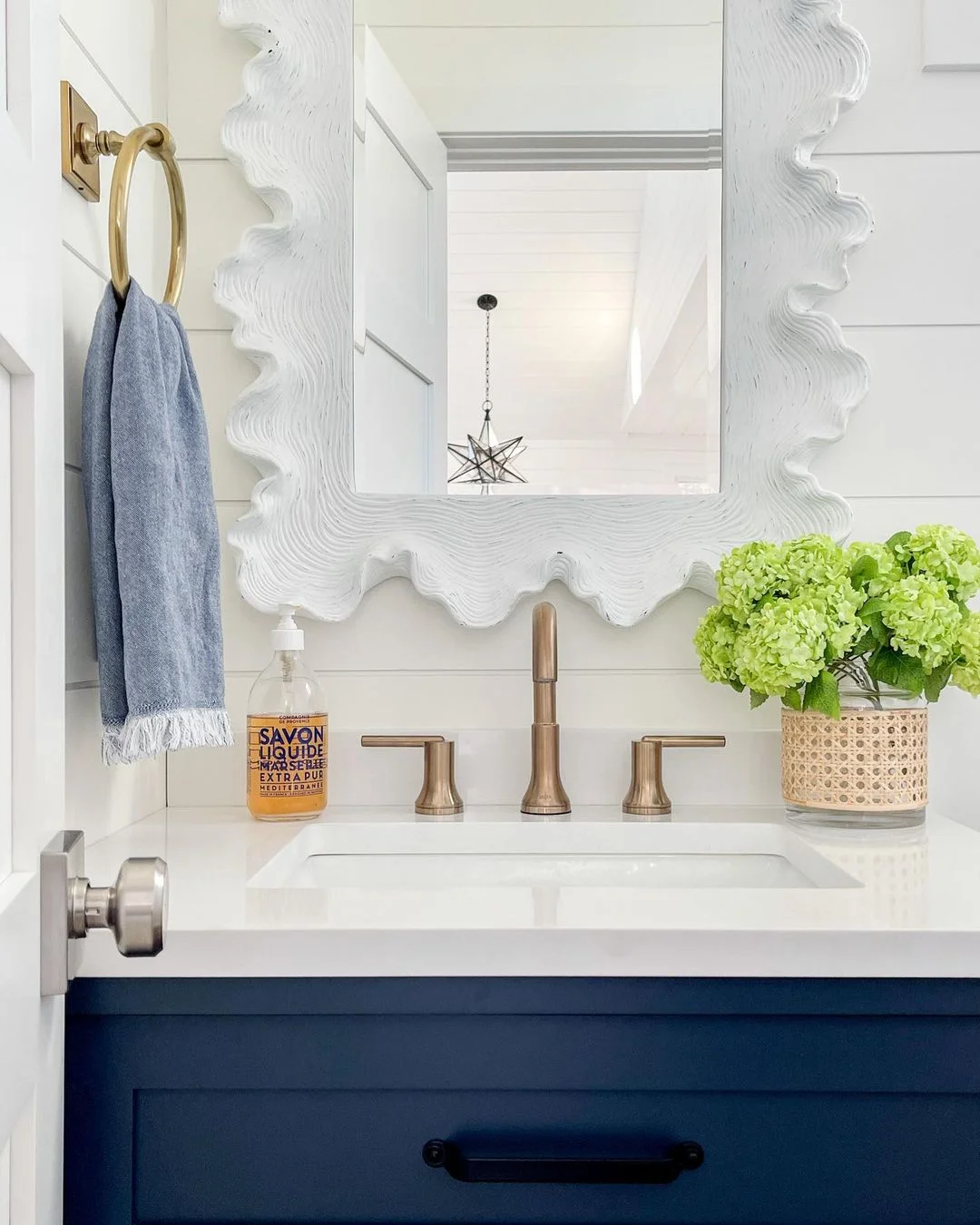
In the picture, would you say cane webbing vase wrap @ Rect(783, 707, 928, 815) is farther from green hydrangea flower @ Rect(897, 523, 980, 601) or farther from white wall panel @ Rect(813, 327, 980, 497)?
white wall panel @ Rect(813, 327, 980, 497)

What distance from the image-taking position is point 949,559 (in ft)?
3.68

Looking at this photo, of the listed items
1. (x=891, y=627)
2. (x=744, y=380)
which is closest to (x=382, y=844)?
(x=891, y=627)

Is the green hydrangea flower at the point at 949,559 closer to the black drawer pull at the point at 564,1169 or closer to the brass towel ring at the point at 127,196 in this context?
the black drawer pull at the point at 564,1169

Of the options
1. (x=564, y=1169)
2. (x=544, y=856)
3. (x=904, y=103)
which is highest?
(x=904, y=103)

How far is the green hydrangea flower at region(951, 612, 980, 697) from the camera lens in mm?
1110

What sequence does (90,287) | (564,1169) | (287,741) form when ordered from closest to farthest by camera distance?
(564,1169) < (90,287) < (287,741)

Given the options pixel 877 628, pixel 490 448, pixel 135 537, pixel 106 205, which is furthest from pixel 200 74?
pixel 877 628

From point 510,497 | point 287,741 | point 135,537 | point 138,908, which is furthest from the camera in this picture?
point 510,497

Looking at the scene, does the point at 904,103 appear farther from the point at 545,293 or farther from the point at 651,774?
the point at 651,774

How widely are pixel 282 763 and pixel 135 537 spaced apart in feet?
1.08

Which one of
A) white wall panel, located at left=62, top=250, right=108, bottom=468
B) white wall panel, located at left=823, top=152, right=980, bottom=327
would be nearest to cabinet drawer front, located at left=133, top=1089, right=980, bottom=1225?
white wall panel, located at left=62, top=250, right=108, bottom=468

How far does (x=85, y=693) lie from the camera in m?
1.02

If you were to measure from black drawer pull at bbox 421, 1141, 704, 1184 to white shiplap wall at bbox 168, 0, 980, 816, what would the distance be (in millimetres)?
645

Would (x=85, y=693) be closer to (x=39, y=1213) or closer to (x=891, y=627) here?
(x=39, y=1213)
